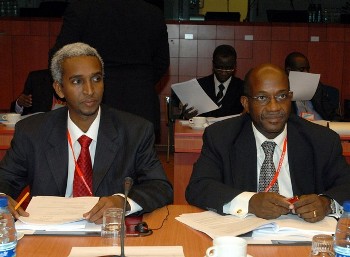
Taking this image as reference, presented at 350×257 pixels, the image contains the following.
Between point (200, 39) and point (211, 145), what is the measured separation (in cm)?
639

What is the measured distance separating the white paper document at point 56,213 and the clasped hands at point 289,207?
68cm

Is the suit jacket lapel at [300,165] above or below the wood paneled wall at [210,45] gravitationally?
below

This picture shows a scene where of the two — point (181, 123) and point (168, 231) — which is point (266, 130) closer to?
point (168, 231)

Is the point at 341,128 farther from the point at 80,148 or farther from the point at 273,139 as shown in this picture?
the point at 80,148

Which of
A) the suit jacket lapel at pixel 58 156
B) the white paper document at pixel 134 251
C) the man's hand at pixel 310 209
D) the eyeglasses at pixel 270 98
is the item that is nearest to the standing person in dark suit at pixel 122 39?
the suit jacket lapel at pixel 58 156

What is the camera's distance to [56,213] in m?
2.19

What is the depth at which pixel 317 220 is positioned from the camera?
7.14 feet

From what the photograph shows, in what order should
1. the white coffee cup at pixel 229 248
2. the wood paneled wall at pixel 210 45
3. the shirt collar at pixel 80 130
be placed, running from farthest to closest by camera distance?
the wood paneled wall at pixel 210 45 → the shirt collar at pixel 80 130 → the white coffee cup at pixel 229 248

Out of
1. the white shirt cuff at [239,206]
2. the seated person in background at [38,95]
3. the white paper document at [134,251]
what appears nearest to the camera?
the white paper document at [134,251]

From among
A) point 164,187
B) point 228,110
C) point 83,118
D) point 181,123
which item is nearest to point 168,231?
point 164,187

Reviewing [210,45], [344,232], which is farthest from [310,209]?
[210,45]

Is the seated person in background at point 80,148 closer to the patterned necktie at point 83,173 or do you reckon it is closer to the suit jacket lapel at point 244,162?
the patterned necktie at point 83,173

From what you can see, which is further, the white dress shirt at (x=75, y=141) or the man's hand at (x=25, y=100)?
the man's hand at (x=25, y=100)

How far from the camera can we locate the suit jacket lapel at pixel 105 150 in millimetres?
2596
